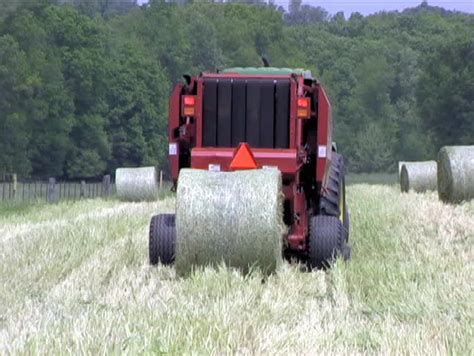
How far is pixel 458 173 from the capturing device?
16.0m

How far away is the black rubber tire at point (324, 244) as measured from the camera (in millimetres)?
9453

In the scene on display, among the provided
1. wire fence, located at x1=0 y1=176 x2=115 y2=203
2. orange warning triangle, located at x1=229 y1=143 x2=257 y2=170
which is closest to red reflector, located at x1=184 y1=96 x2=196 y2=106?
orange warning triangle, located at x1=229 y1=143 x2=257 y2=170

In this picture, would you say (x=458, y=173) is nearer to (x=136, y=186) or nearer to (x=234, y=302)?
(x=234, y=302)

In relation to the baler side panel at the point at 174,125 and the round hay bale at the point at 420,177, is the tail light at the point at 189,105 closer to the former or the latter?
the baler side panel at the point at 174,125

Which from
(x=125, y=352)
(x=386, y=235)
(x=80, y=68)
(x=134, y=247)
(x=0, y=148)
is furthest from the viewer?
(x=80, y=68)

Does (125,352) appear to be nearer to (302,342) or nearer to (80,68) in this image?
(302,342)

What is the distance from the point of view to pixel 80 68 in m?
50.3

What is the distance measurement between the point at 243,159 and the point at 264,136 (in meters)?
0.47

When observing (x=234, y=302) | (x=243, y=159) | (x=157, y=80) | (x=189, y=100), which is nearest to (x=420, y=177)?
(x=189, y=100)

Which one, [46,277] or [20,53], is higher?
[20,53]

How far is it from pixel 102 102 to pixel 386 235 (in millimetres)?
41002

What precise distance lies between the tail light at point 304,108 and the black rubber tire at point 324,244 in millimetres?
1000

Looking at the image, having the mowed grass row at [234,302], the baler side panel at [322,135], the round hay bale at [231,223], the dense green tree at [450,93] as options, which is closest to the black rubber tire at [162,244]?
the mowed grass row at [234,302]

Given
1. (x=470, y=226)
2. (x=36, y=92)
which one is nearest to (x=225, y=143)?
(x=470, y=226)
